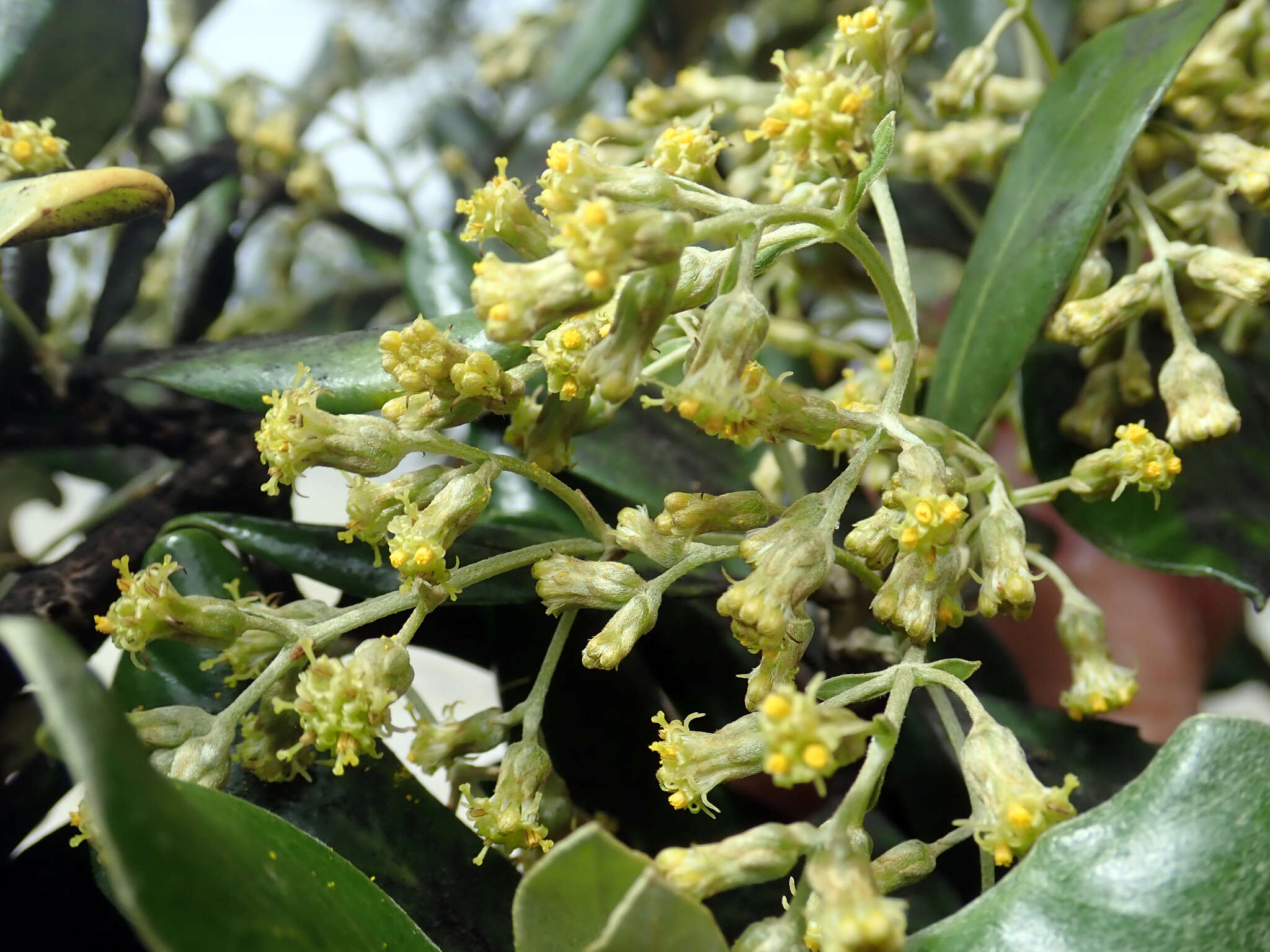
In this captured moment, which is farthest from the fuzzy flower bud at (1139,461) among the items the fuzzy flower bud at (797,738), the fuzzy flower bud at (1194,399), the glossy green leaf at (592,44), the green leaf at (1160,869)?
the glossy green leaf at (592,44)

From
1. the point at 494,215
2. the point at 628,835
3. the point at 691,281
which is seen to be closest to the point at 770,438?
the point at 691,281

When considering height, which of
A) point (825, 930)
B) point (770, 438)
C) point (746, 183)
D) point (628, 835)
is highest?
point (746, 183)

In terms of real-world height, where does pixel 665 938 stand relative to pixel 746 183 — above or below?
below

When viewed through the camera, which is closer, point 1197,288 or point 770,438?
point 770,438

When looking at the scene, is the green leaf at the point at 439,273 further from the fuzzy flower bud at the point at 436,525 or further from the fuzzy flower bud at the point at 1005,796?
the fuzzy flower bud at the point at 1005,796

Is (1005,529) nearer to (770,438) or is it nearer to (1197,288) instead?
(770,438)

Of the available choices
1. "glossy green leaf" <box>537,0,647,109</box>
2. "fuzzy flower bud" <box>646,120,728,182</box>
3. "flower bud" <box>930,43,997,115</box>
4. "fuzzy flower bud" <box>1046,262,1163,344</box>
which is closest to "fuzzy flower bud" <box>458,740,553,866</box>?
"fuzzy flower bud" <box>646,120,728,182</box>
